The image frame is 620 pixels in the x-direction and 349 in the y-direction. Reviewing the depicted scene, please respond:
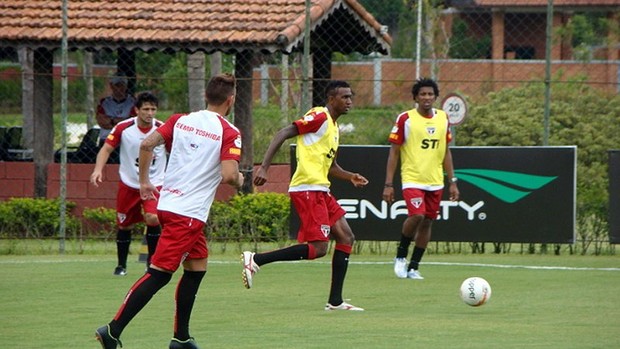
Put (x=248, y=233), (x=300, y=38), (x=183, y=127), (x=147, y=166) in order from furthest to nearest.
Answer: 1. (x=300, y=38)
2. (x=248, y=233)
3. (x=147, y=166)
4. (x=183, y=127)

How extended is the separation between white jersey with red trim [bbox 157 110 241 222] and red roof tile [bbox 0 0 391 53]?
34.0 ft

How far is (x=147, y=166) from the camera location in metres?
9.96

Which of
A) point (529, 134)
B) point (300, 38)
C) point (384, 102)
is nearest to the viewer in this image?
point (300, 38)

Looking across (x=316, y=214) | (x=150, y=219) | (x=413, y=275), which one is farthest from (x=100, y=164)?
(x=413, y=275)

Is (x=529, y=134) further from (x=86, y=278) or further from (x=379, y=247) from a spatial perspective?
(x=86, y=278)

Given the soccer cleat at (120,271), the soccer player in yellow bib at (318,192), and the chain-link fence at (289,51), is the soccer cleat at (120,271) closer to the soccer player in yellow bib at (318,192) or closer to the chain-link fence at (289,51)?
the soccer player in yellow bib at (318,192)

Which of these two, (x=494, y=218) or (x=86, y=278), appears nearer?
(x=86, y=278)

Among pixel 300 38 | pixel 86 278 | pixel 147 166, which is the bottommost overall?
pixel 86 278

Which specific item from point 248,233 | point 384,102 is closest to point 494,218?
point 248,233

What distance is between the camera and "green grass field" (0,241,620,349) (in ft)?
31.5

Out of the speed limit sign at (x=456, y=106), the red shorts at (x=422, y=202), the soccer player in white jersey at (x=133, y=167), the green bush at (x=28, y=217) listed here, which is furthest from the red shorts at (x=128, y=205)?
the speed limit sign at (x=456, y=106)

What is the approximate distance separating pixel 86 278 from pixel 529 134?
42.7 ft

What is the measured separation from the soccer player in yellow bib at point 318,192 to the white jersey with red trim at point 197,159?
239cm

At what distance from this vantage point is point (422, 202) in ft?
46.9
